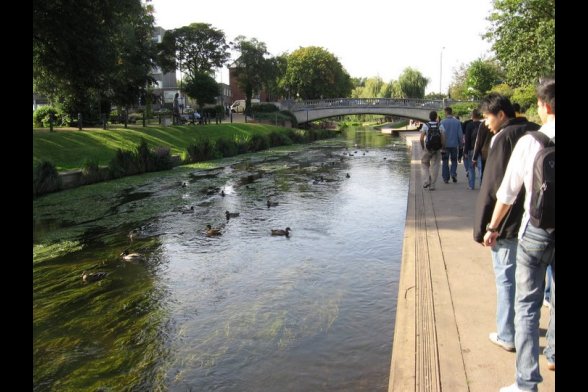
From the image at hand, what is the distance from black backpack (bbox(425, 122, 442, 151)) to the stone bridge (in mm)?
42871

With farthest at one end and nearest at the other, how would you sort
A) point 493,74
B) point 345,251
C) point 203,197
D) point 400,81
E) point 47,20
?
point 400,81 < point 493,74 < point 47,20 < point 203,197 < point 345,251

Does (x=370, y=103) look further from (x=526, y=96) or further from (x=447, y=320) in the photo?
(x=447, y=320)

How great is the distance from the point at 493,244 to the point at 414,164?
16323mm

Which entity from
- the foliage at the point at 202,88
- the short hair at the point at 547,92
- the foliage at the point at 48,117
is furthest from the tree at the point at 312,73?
the short hair at the point at 547,92

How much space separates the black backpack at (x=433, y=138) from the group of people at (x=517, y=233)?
8.48m

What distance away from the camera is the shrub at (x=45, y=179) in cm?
1560

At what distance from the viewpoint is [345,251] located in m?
9.25

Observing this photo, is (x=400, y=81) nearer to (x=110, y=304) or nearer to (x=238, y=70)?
(x=238, y=70)

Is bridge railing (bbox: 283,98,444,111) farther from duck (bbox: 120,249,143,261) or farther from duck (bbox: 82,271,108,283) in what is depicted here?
duck (bbox: 82,271,108,283)

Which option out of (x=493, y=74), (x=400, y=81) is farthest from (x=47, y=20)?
(x=400, y=81)

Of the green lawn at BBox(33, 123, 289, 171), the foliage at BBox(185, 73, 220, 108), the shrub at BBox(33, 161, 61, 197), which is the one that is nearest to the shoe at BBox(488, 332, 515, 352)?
the shrub at BBox(33, 161, 61, 197)

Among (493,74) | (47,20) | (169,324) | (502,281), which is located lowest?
(169,324)

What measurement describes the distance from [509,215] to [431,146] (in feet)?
30.7

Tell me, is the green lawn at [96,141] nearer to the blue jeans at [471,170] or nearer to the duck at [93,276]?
the duck at [93,276]
